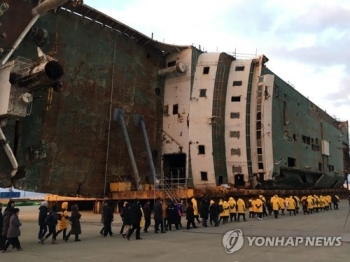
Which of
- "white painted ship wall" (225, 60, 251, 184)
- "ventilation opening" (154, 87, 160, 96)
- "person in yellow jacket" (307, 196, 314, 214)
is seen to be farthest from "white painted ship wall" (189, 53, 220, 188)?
"person in yellow jacket" (307, 196, 314, 214)

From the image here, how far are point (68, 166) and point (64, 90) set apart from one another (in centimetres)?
547

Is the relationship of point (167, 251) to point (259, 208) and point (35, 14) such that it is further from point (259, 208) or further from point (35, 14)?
point (35, 14)

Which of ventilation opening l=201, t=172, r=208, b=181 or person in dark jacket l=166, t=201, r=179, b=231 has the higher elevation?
ventilation opening l=201, t=172, r=208, b=181

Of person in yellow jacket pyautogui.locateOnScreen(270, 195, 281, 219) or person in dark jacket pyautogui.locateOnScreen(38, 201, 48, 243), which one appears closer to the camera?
person in dark jacket pyautogui.locateOnScreen(38, 201, 48, 243)

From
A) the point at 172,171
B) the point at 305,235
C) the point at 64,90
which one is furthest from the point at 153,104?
the point at 305,235

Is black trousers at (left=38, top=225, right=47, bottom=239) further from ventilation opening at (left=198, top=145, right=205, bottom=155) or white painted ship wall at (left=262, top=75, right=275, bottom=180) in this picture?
white painted ship wall at (left=262, top=75, right=275, bottom=180)

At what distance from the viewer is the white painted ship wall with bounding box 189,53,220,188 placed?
32.4 m

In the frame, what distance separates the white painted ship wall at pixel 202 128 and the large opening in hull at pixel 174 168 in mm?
1657

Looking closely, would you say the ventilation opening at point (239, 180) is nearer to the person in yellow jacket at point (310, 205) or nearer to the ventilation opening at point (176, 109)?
the person in yellow jacket at point (310, 205)

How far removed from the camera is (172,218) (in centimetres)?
1759

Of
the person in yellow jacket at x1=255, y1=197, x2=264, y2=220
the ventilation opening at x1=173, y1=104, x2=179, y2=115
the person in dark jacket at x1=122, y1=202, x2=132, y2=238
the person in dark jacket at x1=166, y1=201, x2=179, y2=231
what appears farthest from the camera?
the ventilation opening at x1=173, y1=104, x2=179, y2=115

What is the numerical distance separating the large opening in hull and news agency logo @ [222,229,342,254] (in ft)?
65.8

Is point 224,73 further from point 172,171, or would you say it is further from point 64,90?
point 64,90

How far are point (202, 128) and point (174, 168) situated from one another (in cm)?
492
